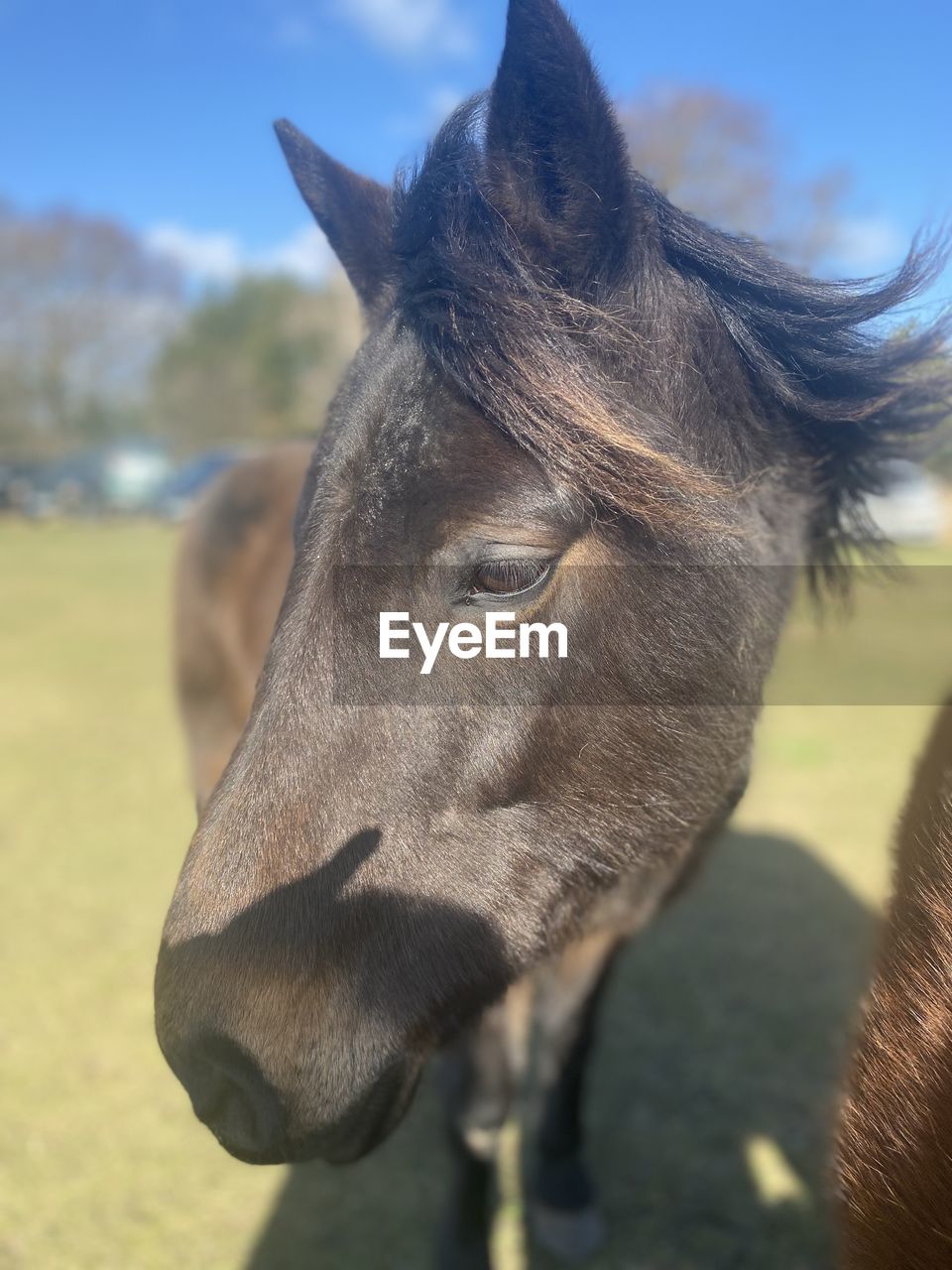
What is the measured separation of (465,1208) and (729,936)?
7.49 ft

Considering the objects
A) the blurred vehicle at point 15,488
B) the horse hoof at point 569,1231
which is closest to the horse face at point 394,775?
the horse hoof at point 569,1231

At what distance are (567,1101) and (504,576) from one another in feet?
7.13

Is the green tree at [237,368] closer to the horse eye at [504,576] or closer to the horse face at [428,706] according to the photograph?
the horse face at [428,706]

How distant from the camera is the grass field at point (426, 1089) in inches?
104

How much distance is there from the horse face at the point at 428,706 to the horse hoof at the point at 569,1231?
1.54m

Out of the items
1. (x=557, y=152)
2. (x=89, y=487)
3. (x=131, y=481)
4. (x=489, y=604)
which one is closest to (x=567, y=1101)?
(x=489, y=604)

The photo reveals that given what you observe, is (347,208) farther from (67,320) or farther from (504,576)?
(67,320)

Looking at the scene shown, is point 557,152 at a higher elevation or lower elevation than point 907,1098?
higher

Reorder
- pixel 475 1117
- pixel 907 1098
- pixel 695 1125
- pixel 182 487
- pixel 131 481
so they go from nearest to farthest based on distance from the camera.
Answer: pixel 907 1098 < pixel 475 1117 < pixel 695 1125 < pixel 182 487 < pixel 131 481

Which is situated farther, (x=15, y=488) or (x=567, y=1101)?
(x=15, y=488)

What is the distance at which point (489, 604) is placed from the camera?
1356 mm

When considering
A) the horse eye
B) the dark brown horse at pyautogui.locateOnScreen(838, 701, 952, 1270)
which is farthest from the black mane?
the dark brown horse at pyautogui.locateOnScreen(838, 701, 952, 1270)

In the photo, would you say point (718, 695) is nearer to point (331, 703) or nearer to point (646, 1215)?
point (331, 703)

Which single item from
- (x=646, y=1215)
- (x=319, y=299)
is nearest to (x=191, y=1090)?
(x=646, y=1215)
